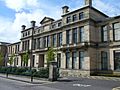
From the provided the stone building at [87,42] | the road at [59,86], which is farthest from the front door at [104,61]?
the road at [59,86]

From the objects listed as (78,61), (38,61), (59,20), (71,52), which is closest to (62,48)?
(71,52)

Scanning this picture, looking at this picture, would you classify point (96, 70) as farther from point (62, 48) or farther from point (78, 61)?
point (62, 48)

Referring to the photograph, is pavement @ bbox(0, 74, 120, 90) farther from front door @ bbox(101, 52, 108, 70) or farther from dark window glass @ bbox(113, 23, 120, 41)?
dark window glass @ bbox(113, 23, 120, 41)

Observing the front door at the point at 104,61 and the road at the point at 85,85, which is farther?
the front door at the point at 104,61

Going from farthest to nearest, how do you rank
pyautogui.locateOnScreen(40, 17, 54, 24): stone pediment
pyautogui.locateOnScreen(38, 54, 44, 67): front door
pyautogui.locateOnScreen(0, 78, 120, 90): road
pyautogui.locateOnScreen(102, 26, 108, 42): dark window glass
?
pyautogui.locateOnScreen(38, 54, 44, 67): front door < pyautogui.locateOnScreen(40, 17, 54, 24): stone pediment < pyautogui.locateOnScreen(102, 26, 108, 42): dark window glass < pyautogui.locateOnScreen(0, 78, 120, 90): road

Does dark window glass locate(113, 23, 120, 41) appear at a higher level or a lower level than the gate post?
higher

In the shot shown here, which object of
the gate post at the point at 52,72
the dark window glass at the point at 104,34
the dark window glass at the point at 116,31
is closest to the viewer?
the gate post at the point at 52,72

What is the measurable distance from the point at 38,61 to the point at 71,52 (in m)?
17.0

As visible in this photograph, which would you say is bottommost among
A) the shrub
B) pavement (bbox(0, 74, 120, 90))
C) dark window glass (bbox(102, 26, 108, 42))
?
pavement (bbox(0, 74, 120, 90))

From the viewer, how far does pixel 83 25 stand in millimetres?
39969

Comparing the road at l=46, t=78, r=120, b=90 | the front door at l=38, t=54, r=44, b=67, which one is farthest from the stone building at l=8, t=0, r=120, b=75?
the road at l=46, t=78, r=120, b=90

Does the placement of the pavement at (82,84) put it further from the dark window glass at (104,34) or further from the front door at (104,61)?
the dark window glass at (104,34)

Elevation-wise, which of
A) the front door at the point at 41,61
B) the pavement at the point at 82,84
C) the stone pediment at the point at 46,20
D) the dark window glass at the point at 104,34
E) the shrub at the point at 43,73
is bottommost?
the pavement at the point at 82,84

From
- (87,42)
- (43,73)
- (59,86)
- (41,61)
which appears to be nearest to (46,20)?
(41,61)
